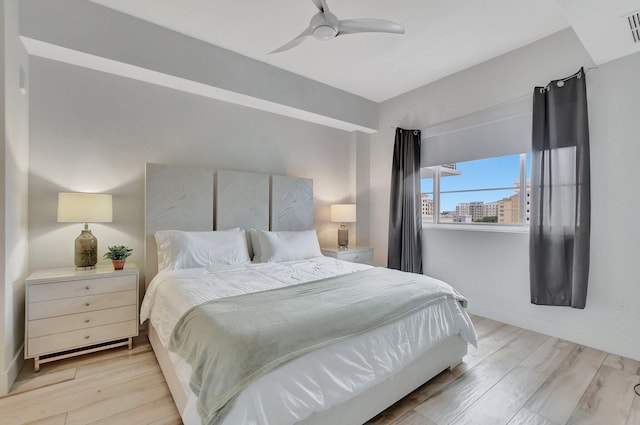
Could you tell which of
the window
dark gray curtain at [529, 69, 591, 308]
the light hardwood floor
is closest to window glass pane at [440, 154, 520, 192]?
the window

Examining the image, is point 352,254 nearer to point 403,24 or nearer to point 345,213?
point 345,213

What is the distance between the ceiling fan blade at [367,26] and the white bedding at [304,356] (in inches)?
74.9

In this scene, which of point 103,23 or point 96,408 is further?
point 103,23

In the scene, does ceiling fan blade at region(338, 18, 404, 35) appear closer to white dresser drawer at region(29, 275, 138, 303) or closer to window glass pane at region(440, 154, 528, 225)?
window glass pane at region(440, 154, 528, 225)

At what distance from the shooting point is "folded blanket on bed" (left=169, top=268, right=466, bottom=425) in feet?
3.85

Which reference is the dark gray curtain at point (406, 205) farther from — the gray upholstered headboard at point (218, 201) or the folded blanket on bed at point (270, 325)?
the folded blanket on bed at point (270, 325)

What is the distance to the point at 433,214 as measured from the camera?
3951mm

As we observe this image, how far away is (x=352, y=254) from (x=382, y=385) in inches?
88.3

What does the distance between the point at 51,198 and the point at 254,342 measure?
8.12 ft

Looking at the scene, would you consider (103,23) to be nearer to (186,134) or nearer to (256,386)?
(186,134)

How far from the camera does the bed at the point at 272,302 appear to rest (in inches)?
50.1

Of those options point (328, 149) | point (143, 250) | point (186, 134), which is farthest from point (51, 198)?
point (328, 149)

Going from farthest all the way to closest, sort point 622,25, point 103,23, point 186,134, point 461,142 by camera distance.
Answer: point 461,142 → point 186,134 → point 103,23 → point 622,25

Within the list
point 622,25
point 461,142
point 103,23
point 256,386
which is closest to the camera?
point 256,386
